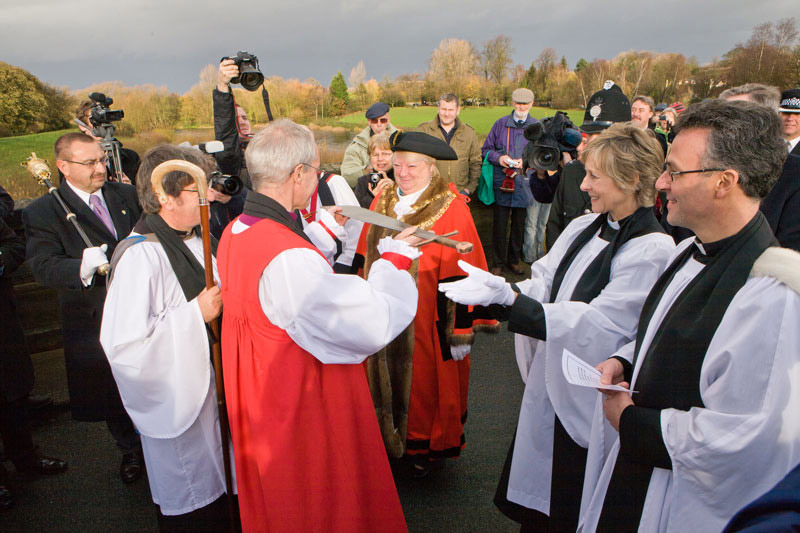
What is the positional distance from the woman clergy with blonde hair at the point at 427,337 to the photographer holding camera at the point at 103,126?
7.25 ft

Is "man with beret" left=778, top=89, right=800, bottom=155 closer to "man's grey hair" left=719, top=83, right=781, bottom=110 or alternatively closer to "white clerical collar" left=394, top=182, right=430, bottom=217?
"man's grey hair" left=719, top=83, right=781, bottom=110

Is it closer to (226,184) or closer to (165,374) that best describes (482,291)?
(226,184)

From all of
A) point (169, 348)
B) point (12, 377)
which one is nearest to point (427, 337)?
point (169, 348)

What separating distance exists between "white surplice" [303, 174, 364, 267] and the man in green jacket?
2.23 metres

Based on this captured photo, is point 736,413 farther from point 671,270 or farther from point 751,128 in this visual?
point 751,128

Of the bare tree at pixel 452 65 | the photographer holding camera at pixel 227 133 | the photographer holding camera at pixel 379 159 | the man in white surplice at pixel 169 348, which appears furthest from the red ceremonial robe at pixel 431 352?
the bare tree at pixel 452 65

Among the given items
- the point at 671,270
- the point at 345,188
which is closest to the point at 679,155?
the point at 671,270

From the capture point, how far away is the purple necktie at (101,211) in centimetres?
331

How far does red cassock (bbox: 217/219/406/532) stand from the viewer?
1.94m

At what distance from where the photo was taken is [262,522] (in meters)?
2.04

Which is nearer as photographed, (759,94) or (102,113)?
(759,94)

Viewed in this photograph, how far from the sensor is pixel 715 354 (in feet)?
4.42

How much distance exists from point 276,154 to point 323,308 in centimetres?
67

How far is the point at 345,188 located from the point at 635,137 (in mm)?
2842
